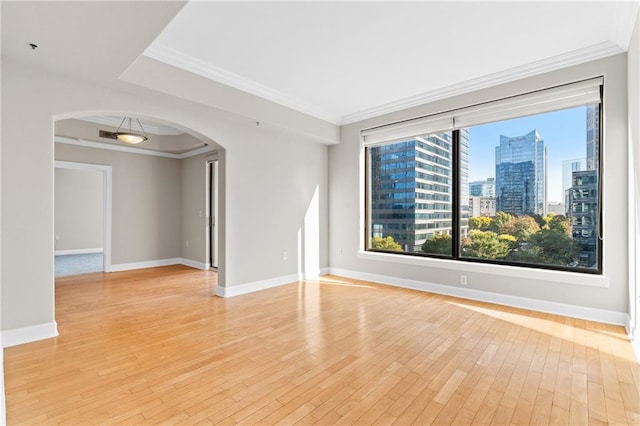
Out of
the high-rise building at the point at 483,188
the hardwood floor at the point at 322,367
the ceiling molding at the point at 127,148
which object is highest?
the ceiling molding at the point at 127,148

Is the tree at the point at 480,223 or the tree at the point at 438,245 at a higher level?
the tree at the point at 480,223

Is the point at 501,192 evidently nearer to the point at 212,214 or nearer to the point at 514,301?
the point at 514,301

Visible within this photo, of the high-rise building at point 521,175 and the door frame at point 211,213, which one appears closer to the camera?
the high-rise building at point 521,175

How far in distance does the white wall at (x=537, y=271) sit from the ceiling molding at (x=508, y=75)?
7 centimetres

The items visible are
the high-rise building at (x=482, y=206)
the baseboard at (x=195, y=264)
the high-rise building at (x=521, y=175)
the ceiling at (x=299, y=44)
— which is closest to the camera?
the ceiling at (x=299, y=44)

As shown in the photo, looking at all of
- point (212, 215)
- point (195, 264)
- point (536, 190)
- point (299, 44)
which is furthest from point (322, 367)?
point (195, 264)

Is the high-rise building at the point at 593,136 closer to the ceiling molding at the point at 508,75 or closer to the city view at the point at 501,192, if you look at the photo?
the city view at the point at 501,192

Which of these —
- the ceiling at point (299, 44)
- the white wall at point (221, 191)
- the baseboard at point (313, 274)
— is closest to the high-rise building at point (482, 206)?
the ceiling at point (299, 44)

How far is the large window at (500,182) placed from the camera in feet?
12.1

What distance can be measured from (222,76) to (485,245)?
4257 mm

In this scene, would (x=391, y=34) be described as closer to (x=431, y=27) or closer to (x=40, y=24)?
(x=431, y=27)

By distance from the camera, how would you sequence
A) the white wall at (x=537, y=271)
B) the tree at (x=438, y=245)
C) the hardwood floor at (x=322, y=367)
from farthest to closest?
the tree at (x=438, y=245) < the white wall at (x=537, y=271) < the hardwood floor at (x=322, y=367)

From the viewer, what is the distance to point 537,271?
3.87 m

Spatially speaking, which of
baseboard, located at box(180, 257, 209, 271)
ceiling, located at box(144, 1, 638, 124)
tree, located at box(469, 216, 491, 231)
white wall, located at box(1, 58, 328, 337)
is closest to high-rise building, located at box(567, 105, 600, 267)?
ceiling, located at box(144, 1, 638, 124)
